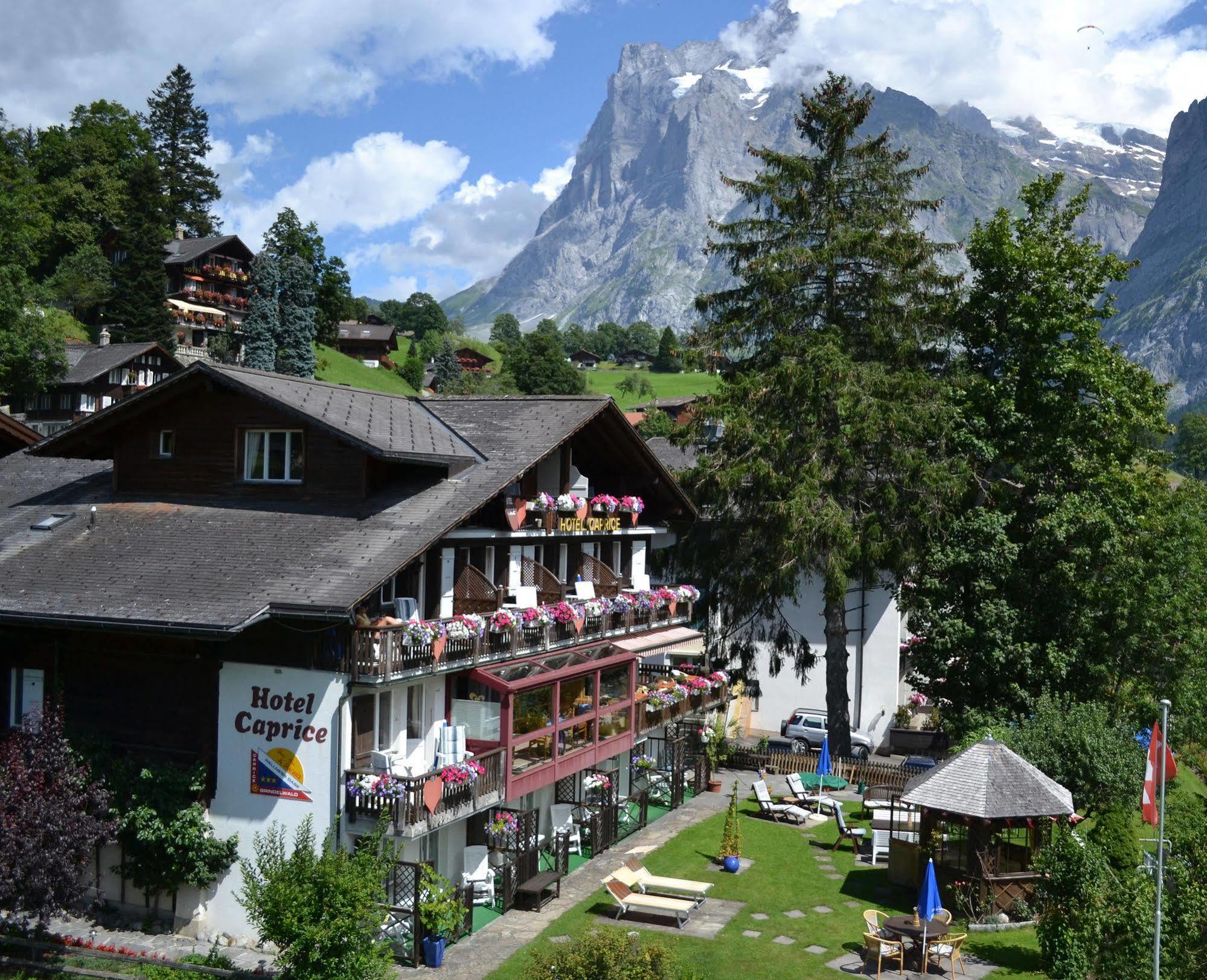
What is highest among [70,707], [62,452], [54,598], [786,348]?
[786,348]

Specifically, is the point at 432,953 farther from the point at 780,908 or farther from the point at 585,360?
the point at 585,360

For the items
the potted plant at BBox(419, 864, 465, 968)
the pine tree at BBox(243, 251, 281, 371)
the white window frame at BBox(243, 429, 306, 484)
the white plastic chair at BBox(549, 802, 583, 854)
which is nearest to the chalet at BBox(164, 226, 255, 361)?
the pine tree at BBox(243, 251, 281, 371)

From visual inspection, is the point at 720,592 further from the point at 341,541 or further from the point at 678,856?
the point at 341,541

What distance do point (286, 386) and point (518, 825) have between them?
10257 mm

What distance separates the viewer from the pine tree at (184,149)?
9969 cm

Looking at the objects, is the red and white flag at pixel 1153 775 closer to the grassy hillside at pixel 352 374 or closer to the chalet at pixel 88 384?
the chalet at pixel 88 384

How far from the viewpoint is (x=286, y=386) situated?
25.0 meters

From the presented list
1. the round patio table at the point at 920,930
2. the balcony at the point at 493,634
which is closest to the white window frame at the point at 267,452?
the balcony at the point at 493,634

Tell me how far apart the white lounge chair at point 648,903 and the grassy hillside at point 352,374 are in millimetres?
68468

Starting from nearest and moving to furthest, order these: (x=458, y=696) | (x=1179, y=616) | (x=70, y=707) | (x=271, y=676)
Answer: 1. (x=271, y=676)
2. (x=70, y=707)
3. (x=458, y=696)
4. (x=1179, y=616)

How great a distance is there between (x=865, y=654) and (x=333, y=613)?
27774 mm

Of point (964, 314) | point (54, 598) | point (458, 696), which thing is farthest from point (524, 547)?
point (964, 314)

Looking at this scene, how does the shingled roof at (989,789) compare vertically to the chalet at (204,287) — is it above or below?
below

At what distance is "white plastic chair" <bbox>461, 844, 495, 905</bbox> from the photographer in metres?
23.3
